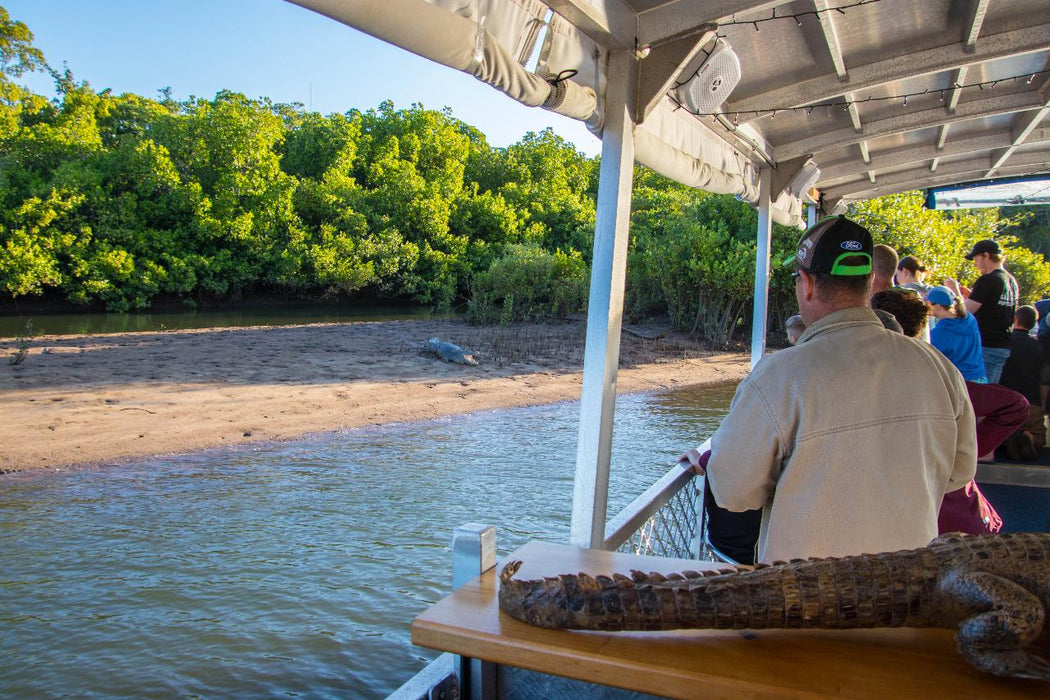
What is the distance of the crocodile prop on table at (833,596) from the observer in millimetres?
1160

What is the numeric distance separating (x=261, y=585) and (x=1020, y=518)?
17.7ft

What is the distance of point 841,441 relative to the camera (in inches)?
69.6

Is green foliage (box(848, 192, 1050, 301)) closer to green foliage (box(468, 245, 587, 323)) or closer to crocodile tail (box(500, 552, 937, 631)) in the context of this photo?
green foliage (box(468, 245, 587, 323))

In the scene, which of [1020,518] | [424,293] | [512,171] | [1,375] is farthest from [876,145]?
[512,171]

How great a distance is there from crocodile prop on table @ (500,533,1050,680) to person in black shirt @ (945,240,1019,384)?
16.8 feet

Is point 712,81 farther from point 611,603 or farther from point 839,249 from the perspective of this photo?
point 611,603

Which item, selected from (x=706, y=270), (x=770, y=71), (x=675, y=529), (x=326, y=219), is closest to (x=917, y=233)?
(x=706, y=270)

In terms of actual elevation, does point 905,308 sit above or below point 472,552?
above

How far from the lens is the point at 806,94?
453 cm

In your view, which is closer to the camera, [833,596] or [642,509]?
[833,596]

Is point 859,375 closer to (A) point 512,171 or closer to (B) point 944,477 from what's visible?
(B) point 944,477

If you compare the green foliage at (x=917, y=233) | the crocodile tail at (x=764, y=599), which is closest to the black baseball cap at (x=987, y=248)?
the crocodile tail at (x=764, y=599)

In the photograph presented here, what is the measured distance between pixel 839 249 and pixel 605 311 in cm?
147

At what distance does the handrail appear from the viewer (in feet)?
10.0
